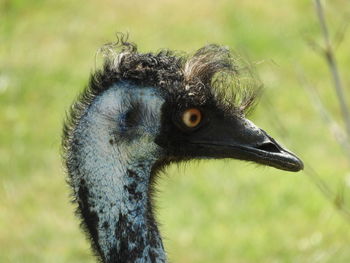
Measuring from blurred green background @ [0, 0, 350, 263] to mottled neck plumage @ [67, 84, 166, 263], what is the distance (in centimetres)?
254

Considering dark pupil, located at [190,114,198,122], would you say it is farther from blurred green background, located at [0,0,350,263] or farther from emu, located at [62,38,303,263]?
blurred green background, located at [0,0,350,263]

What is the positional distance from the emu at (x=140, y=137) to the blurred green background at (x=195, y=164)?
2361mm

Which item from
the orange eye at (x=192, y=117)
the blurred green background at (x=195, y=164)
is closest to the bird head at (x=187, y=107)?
the orange eye at (x=192, y=117)

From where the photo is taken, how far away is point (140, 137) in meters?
4.38

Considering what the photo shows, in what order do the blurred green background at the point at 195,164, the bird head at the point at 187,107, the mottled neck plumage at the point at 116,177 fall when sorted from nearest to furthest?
the mottled neck plumage at the point at 116,177
the bird head at the point at 187,107
the blurred green background at the point at 195,164

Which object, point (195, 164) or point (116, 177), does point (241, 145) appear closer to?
point (116, 177)

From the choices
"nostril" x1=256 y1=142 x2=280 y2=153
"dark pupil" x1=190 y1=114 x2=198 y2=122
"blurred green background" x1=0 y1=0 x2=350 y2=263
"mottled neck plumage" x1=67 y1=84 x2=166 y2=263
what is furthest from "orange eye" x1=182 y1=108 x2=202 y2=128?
"blurred green background" x1=0 y1=0 x2=350 y2=263

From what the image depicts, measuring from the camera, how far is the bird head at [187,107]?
171 inches

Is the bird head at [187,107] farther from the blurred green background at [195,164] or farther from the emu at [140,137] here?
the blurred green background at [195,164]

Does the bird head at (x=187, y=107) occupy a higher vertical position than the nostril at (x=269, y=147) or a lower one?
higher

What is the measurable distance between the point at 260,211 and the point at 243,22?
10.9ft

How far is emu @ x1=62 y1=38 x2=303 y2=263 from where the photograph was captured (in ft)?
13.9

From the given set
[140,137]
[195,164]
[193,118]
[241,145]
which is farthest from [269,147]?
[195,164]

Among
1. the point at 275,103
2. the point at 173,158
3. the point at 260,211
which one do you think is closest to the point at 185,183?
the point at 260,211
